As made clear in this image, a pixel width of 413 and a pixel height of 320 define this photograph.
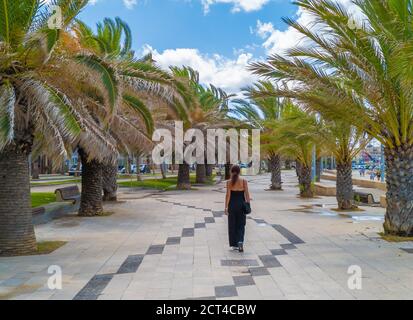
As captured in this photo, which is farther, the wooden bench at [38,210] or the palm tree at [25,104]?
the wooden bench at [38,210]

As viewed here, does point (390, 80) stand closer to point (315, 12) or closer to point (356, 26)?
point (356, 26)

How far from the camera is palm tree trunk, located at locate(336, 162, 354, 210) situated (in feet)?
55.3

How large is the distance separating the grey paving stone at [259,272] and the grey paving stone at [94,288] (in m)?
2.00

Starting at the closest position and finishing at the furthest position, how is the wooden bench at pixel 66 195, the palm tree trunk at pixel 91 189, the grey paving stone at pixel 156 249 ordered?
the grey paving stone at pixel 156 249 < the palm tree trunk at pixel 91 189 < the wooden bench at pixel 66 195

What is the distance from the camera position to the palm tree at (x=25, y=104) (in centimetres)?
816

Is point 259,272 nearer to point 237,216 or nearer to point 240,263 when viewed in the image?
point 240,263

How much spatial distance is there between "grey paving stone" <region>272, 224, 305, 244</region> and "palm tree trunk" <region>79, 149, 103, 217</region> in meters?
5.73

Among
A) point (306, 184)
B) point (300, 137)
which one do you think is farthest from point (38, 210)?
point (306, 184)

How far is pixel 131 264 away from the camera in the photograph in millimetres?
7957

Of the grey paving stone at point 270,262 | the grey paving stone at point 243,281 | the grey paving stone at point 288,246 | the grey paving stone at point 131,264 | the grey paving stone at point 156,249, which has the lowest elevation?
the grey paving stone at point 131,264

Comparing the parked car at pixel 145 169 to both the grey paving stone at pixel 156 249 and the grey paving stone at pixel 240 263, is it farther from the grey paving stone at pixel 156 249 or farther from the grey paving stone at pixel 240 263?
the grey paving stone at pixel 240 263

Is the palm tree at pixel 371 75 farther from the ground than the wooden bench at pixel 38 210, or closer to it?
farther from the ground

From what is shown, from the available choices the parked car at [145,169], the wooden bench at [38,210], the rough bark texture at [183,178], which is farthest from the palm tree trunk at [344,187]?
the parked car at [145,169]
